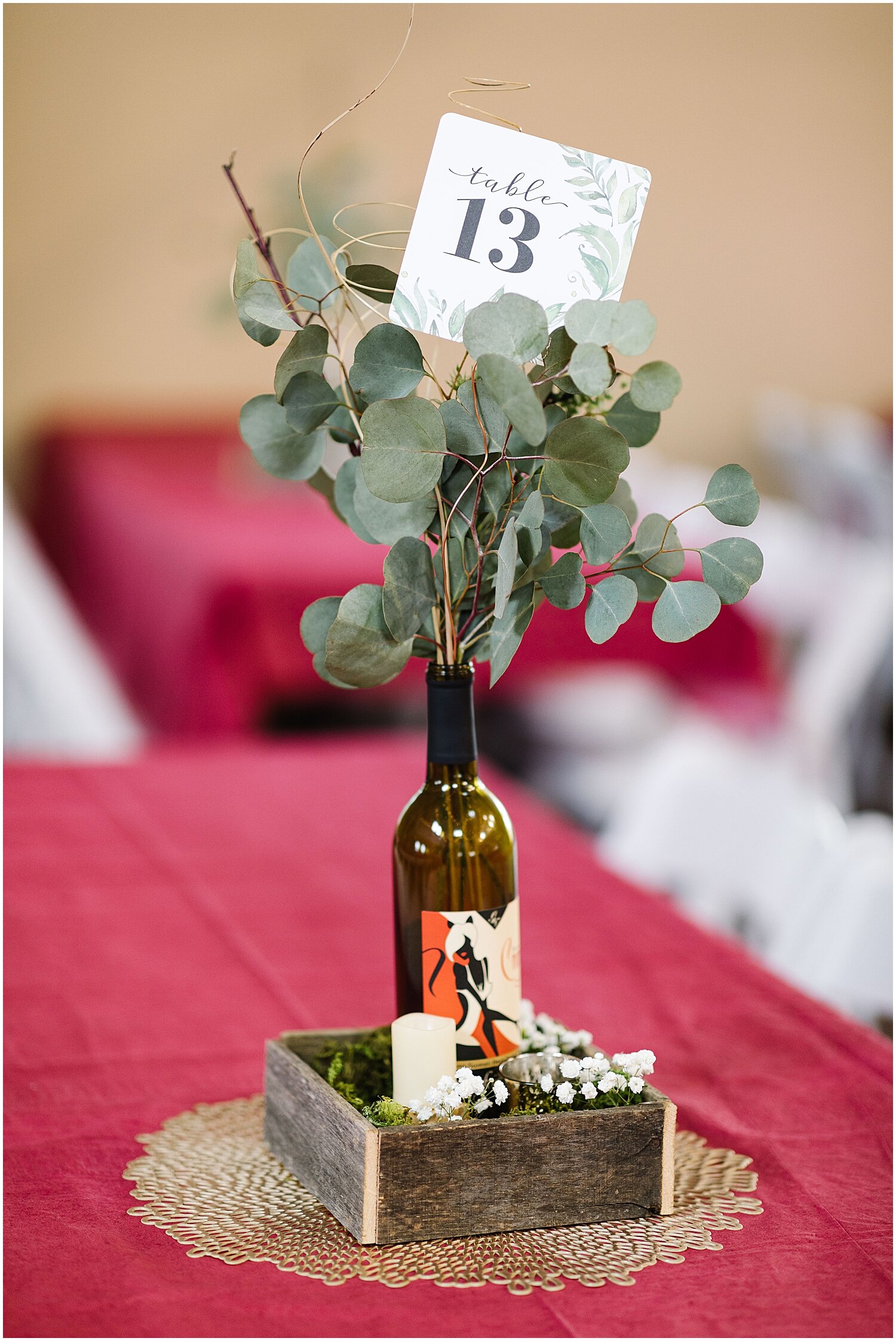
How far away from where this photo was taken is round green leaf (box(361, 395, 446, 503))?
23.4 inches

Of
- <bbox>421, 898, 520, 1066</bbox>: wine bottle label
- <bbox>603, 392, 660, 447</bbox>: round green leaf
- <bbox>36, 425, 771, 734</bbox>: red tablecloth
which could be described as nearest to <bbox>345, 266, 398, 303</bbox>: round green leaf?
<bbox>603, 392, 660, 447</bbox>: round green leaf

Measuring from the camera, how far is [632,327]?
0.60 m

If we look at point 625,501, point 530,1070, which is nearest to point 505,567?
point 625,501

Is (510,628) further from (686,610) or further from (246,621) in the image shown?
(246,621)

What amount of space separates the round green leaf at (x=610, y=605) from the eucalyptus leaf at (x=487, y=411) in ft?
0.26

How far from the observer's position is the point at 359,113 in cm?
497

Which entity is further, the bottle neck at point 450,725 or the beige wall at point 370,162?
the beige wall at point 370,162

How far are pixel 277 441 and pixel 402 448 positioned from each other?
13 cm

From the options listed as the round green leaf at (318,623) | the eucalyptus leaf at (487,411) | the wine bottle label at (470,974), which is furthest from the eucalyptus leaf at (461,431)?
the wine bottle label at (470,974)

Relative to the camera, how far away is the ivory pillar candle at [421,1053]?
623 mm

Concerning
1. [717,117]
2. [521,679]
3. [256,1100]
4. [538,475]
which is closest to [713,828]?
[256,1100]

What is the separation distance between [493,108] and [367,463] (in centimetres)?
23

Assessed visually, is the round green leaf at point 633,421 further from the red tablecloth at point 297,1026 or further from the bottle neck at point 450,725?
the red tablecloth at point 297,1026

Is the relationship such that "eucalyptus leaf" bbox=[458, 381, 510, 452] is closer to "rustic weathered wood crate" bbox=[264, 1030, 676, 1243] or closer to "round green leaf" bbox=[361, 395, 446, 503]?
"round green leaf" bbox=[361, 395, 446, 503]
